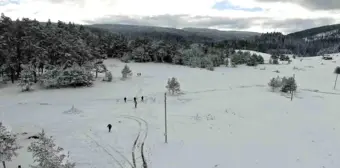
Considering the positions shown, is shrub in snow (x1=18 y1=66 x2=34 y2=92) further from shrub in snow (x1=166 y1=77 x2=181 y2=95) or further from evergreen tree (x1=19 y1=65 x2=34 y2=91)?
shrub in snow (x1=166 y1=77 x2=181 y2=95)

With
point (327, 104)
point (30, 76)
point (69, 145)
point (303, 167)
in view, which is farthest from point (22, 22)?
point (327, 104)

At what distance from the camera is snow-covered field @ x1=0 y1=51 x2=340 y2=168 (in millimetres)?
27609

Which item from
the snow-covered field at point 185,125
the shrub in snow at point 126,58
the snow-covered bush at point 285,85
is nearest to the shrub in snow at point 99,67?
the snow-covered field at point 185,125

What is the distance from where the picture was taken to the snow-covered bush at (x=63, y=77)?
189ft

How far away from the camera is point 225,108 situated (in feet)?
159

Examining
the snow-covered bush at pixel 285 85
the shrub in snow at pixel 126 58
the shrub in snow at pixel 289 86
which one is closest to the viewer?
the shrub in snow at pixel 289 86

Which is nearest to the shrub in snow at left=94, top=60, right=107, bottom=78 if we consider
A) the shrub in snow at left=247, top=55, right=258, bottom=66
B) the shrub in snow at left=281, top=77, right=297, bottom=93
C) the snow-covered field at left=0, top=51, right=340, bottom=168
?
the snow-covered field at left=0, top=51, right=340, bottom=168

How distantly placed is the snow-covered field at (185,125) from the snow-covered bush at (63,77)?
2.44 m

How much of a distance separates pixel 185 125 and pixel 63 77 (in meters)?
30.9

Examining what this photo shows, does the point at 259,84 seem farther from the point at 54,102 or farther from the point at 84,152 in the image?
the point at 84,152

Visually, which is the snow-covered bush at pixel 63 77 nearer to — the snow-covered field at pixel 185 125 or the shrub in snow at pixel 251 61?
the snow-covered field at pixel 185 125

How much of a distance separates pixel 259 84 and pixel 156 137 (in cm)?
5235

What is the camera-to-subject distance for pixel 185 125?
123 ft

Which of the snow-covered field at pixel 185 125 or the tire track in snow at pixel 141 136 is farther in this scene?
the snow-covered field at pixel 185 125
